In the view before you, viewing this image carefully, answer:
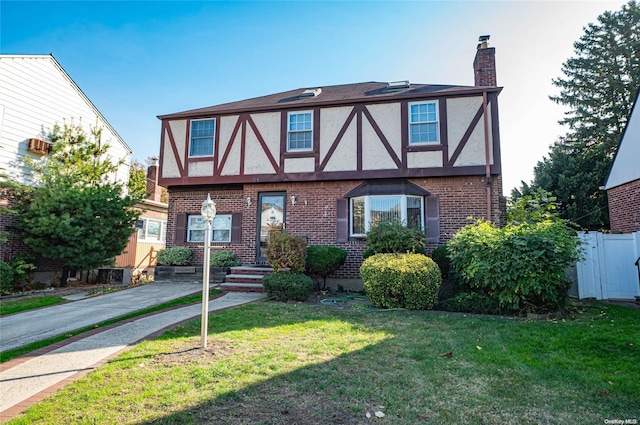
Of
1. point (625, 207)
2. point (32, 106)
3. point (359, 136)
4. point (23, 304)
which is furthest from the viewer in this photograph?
point (32, 106)

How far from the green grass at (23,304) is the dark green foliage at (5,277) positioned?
0.73 m

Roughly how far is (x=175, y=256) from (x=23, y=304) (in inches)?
171

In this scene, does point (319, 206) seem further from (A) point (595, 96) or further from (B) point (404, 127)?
(A) point (595, 96)

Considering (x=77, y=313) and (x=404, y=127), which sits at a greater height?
(x=404, y=127)

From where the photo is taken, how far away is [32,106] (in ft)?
41.0

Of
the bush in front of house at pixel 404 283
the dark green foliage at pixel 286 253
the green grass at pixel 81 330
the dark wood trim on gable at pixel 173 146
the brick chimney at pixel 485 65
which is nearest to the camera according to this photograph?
the green grass at pixel 81 330

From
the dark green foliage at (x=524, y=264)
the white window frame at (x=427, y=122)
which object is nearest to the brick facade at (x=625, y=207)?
the dark green foliage at (x=524, y=264)

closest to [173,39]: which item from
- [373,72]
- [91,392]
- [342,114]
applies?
[342,114]

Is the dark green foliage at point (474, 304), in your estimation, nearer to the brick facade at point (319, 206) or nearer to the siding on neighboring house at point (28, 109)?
the brick facade at point (319, 206)

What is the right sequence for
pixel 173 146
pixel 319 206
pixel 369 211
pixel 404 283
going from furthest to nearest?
pixel 173 146, pixel 319 206, pixel 369 211, pixel 404 283

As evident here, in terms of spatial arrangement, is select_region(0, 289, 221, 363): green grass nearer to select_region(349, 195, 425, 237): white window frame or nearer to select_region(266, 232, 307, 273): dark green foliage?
select_region(266, 232, 307, 273): dark green foliage

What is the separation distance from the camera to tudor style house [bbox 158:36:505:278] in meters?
11.0

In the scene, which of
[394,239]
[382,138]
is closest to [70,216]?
[394,239]

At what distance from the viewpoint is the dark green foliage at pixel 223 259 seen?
11.7 metres
